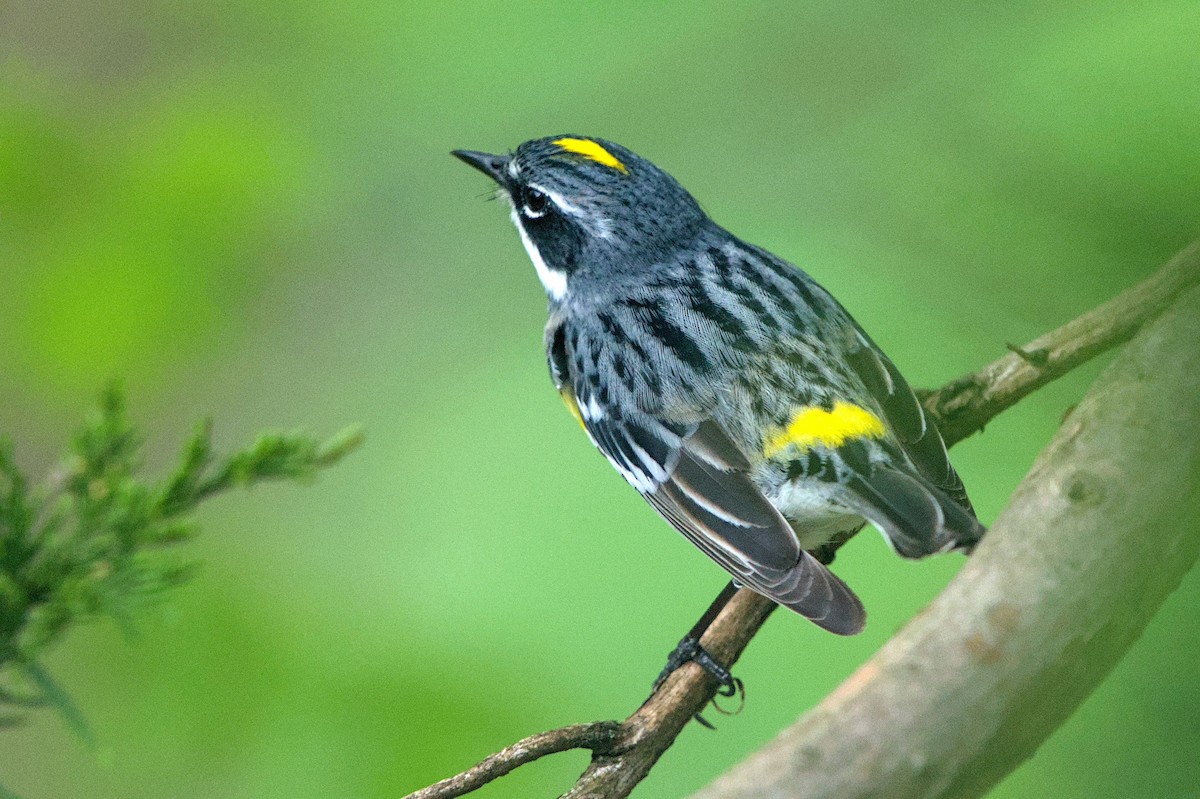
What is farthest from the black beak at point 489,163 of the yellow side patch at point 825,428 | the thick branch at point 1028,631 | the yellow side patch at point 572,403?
the thick branch at point 1028,631

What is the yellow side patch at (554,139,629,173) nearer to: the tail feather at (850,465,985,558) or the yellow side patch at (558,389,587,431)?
the yellow side patch at (558,389,587,431)

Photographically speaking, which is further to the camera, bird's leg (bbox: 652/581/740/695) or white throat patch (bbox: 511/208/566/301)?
white throat patch (bbox: 511/208/566/301)

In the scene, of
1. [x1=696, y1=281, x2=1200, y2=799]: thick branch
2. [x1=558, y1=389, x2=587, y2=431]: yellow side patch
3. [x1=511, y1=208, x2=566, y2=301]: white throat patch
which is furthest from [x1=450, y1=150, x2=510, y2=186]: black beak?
[x1=696, y1=281, x2=1200, y2=799]: thick branch

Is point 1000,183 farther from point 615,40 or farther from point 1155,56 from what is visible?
point 615,40

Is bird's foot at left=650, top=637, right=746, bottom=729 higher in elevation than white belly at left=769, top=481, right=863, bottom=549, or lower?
lower

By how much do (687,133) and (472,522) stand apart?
0.68m

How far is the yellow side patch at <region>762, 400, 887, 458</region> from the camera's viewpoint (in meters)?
1.53

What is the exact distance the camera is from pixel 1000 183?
2.45 ft

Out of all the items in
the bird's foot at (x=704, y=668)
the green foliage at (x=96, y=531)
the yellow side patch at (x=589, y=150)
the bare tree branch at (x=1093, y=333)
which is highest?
the yellow side patch at (x=589, y=150)

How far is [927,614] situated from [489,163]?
1401mm

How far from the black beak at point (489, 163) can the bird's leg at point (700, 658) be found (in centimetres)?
83

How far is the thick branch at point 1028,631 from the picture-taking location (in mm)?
458

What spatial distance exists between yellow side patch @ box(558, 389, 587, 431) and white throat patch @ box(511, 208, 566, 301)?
0.76 feet

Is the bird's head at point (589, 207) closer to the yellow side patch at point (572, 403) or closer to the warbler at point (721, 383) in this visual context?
the warbler at point (721, 383)
